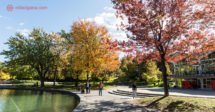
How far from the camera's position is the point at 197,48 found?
1869 cm

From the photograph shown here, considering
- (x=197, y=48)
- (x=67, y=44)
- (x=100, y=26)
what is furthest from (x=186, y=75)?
(x=197, y=48)

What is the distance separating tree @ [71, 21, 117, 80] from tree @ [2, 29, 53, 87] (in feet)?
46.7

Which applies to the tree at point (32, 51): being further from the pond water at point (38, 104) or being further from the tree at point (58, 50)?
the pond water at point (38, 104)

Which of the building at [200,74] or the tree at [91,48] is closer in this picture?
the tree at [91,48]

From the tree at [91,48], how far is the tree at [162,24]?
20.5 m

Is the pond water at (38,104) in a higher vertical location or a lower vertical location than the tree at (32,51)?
lower

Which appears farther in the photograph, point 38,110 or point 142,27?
point 38,110

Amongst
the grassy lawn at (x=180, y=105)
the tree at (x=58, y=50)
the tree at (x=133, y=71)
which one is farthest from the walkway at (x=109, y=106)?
the tree at (x=133, y=71)

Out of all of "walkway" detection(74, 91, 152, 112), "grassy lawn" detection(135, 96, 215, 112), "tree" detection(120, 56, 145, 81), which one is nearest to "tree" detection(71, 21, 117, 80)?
"walkway" detection(74, 91, 152, 112)

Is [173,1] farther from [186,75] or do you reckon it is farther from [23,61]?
[23,61]

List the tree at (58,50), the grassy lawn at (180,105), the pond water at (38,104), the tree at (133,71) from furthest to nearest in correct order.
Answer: the tree at (133,71), the tree at (58,50), the pond water at (38,104), the grassy lawn at (180,105)

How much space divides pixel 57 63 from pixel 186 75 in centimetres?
2682

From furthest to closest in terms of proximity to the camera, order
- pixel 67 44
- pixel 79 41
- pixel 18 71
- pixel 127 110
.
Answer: pixel 18 71, pixel 67 44, pixel 79 41, pixel 127 110

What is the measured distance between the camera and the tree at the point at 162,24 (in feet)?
59.9
